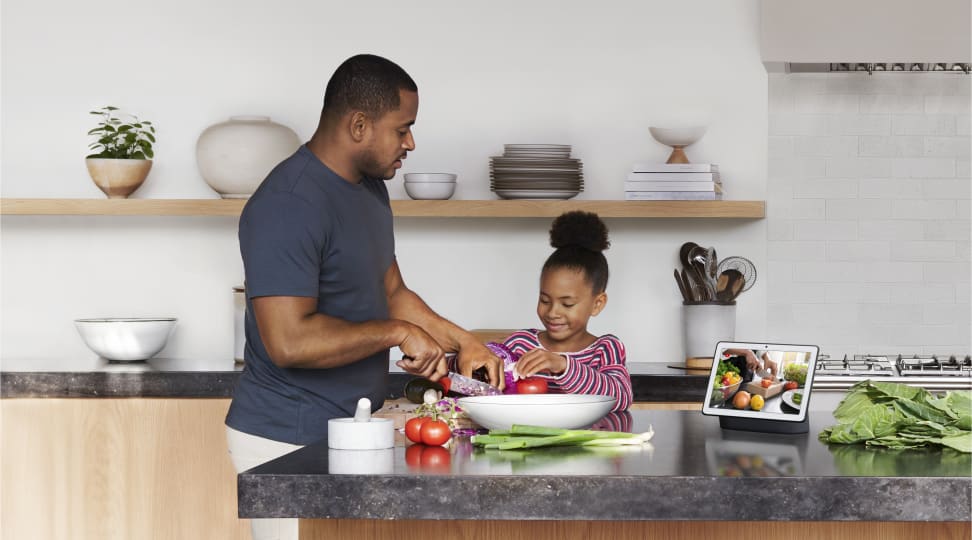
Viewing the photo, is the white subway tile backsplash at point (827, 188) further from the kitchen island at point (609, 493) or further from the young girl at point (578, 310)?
the kitchen island at point (609, 493)

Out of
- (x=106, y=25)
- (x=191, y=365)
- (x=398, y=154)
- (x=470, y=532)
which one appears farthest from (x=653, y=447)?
(x=106, y=25)

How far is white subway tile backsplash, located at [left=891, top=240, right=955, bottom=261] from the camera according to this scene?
3.92 m

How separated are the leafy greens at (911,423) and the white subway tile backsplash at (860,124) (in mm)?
2082

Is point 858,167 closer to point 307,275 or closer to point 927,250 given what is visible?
point 927,250

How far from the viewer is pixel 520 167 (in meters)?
3.70

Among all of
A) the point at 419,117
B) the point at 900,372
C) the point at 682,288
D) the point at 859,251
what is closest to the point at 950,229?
the point at 859,251

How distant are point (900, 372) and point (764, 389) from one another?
63.1 inches

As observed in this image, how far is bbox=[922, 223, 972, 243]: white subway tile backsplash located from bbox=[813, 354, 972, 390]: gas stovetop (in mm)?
437

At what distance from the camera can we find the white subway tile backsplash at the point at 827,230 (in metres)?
3.93

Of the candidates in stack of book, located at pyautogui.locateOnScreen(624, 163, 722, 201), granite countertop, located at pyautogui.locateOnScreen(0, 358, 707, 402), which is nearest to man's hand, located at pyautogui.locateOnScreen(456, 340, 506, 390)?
granite countertop, located at pyautogui.locateOnScreen(0, 358, 707, 402)

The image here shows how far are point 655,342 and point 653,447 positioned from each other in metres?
2.05

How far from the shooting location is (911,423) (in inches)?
76.2

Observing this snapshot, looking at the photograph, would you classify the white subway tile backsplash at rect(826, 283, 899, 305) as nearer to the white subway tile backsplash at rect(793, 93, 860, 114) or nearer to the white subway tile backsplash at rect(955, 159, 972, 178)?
the white subway tile backsplash at rect(955, 159, 972, 178)

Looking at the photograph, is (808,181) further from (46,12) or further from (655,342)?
(46,12)
